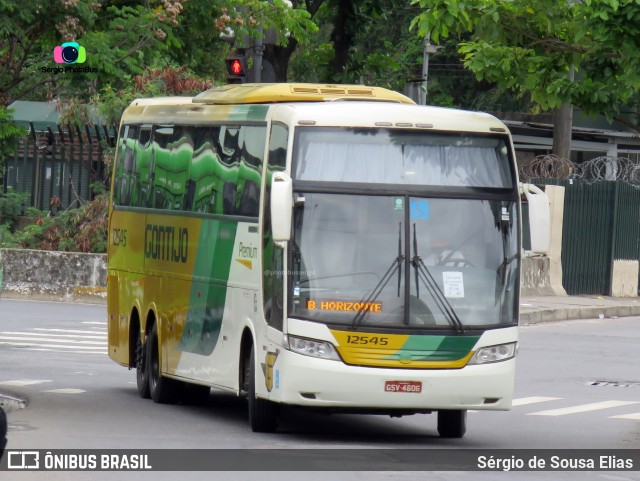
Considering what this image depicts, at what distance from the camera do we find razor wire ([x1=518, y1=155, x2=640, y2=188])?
3306 cm

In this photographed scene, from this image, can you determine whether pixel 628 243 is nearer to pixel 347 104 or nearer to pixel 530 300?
pixel 530 300

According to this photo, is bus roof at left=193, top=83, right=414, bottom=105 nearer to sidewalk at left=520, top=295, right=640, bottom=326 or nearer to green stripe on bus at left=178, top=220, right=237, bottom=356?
green stripe on bus at left=178, top=220, right=237, bottom=356

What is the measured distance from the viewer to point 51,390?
16781 mm

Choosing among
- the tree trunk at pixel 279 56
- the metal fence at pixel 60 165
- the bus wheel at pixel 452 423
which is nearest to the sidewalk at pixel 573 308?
the tree trunk at pixel 279 56

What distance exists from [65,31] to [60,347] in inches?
295

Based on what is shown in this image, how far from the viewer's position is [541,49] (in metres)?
15.6

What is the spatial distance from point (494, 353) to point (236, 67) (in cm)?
1202

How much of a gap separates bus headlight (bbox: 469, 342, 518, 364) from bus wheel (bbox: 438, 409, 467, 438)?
87 cm

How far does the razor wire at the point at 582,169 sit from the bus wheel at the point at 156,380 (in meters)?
17.0

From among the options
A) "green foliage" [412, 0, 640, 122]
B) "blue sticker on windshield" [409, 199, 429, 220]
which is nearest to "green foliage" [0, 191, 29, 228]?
"green foliage" [412, 0, 640, 122]

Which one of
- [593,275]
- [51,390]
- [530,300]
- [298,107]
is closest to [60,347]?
[51,390]

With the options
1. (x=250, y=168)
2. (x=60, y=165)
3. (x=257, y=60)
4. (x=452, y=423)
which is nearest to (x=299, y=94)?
(x=250, y=168)

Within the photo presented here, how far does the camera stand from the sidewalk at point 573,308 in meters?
28.7

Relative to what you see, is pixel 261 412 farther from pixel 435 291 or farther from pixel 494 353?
pixel 494 353
